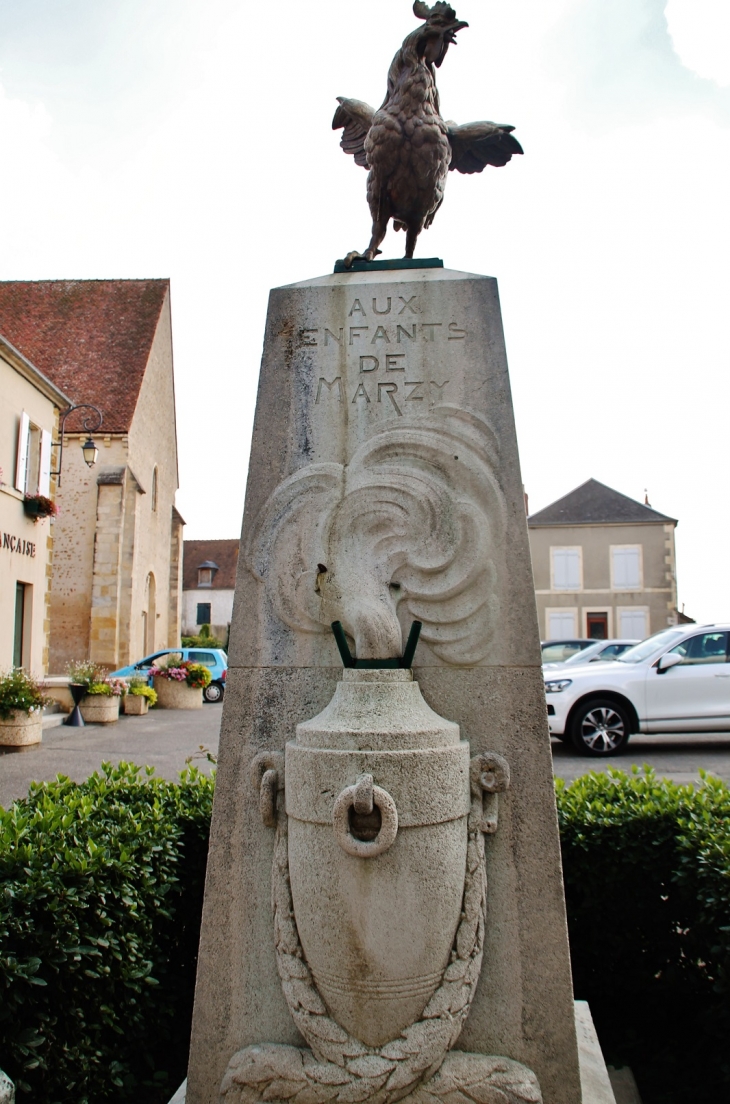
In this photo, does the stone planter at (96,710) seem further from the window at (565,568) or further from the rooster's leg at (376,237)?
the window at (565,568)

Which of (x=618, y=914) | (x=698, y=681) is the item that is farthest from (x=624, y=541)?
(x=618, y=914)

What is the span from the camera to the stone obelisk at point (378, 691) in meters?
2.31

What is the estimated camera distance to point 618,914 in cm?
344

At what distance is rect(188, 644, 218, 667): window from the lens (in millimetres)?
22344

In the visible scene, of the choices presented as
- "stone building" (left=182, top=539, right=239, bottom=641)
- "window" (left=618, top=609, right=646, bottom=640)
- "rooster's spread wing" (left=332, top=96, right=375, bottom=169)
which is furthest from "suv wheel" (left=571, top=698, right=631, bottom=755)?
"stone building" (left=182, top=539, right=239, bottom=641)

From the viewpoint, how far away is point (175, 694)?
63.6 ft

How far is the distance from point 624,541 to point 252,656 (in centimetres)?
3210

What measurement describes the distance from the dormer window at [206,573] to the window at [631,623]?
2381cm

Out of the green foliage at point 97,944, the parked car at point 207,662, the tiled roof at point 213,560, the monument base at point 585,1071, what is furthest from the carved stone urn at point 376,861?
the tiled roof at point 213,560

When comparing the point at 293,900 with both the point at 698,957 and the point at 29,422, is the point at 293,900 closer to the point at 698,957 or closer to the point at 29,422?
the point at 698,957

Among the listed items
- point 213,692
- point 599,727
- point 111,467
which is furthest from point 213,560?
point 599,727

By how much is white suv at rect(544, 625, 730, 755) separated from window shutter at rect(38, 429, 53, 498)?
37.7 ft

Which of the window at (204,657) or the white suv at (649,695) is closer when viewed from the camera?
the white suv at (649,695)

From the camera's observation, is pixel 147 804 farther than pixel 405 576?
Yes
